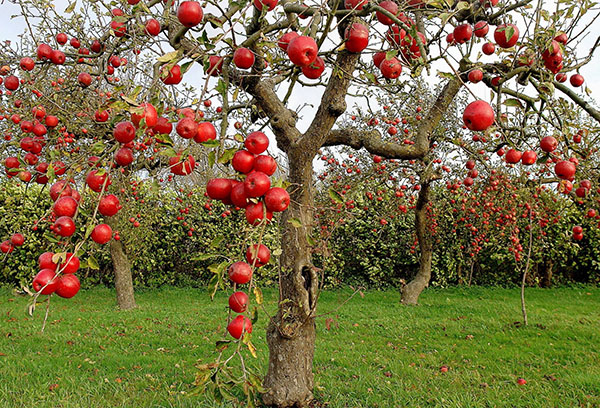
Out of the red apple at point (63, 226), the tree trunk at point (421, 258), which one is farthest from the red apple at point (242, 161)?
the tree trunk at point (421, 258)

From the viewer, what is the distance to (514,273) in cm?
977

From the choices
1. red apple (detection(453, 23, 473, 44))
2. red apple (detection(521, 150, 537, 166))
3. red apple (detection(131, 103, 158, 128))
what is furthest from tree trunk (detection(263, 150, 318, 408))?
red apple (detection(131, 103, 158, 128))

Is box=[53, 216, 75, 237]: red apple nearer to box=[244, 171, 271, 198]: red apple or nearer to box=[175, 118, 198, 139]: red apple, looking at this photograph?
box=[175, 118, 198, 139]: red apple

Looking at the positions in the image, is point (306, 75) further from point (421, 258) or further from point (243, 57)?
point (421, 258)

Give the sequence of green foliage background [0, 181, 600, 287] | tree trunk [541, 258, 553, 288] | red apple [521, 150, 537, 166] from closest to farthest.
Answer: red apple [521, 150, 537, 166] → green foliage background [0, 181, 600, 287] → tree trunk [541, 258, 553, 288]

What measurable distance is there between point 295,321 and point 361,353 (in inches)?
86.1

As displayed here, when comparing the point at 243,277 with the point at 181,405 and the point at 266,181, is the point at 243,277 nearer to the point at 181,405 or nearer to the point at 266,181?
the point at 266,181

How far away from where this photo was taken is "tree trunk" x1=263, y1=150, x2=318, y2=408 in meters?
3.23

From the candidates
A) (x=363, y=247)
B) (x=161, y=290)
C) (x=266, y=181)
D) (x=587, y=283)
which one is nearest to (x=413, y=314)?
(x=363, y=247)

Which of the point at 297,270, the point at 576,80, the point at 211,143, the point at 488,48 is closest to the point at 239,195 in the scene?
the point at 211,143

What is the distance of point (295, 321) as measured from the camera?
10.8 ft

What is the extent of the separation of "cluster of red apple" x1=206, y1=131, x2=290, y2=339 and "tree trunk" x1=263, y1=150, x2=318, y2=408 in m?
1.77

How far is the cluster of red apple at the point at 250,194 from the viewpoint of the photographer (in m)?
1.29

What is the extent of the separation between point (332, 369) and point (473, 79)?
131 inches
